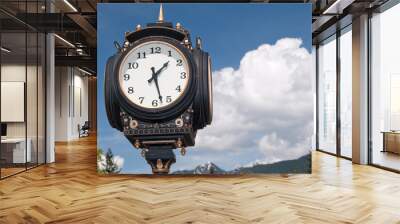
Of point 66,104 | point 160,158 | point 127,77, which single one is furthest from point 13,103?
point 66,104

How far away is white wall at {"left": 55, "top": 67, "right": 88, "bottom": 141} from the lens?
1374cm

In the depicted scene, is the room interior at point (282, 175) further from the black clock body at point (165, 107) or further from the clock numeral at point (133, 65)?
the clock numeral at point (133, 65)

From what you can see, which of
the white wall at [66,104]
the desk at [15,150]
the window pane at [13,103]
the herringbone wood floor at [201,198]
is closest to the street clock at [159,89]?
the herringbone wood floor at [201,198]

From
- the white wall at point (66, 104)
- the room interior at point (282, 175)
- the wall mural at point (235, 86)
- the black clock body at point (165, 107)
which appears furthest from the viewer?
the white wall at point (66, 104)

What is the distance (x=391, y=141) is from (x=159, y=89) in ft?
12.5

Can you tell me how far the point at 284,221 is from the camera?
3.28 meters

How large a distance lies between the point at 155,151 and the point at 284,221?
240 centimetres

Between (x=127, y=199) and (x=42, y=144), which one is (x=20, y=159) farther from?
(x=127, y=199)

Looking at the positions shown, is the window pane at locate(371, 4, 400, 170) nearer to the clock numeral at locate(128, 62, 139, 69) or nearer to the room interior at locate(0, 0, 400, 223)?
the room interior at locate(0, 0, 400, 223)

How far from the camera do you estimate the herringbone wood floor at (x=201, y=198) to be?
11.2 ft

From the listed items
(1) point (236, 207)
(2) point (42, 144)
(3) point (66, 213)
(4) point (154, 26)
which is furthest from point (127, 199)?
(2) point (42, 144)

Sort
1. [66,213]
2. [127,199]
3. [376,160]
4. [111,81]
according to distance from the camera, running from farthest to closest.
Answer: [376,160]
[111,81]
[127,199]
[66,213]

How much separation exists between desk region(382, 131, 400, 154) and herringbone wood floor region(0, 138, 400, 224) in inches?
18.5

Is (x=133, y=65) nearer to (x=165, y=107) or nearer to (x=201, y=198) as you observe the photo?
(x=165, y=107)
